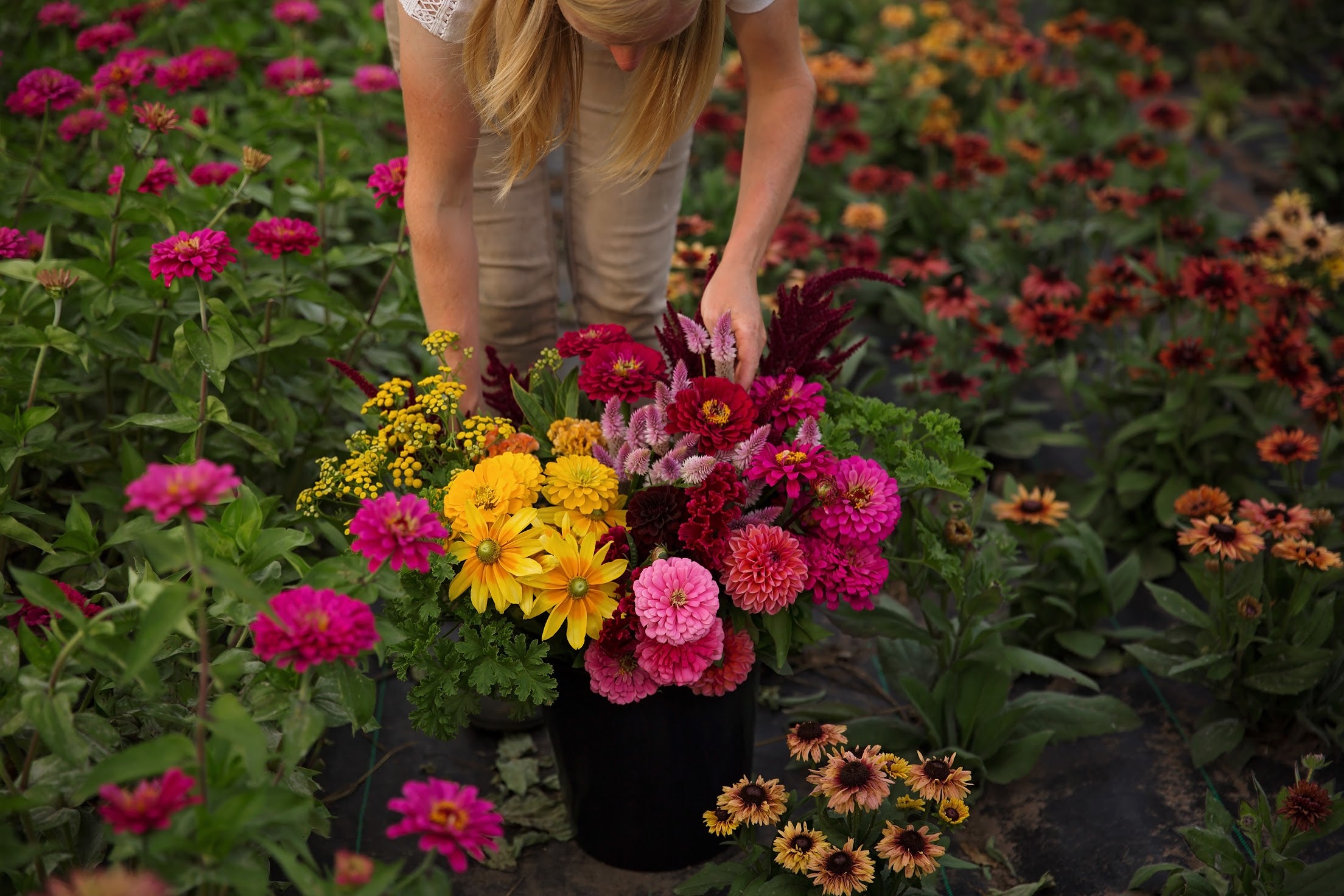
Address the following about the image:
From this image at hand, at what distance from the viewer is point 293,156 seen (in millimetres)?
2609

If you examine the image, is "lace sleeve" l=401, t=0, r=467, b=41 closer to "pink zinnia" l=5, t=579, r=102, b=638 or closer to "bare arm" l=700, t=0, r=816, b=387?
"bare arm" l=700, t=0, r=816, b=387

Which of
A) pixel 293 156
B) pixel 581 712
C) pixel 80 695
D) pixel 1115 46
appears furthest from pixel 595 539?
pixel 1115 46

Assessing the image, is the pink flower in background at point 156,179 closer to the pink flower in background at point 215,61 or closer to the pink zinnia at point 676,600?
the pink flower in background at point 215,61

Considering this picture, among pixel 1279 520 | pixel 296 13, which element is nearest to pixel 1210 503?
pixel 1279 520

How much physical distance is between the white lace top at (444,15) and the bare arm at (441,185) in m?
0.01

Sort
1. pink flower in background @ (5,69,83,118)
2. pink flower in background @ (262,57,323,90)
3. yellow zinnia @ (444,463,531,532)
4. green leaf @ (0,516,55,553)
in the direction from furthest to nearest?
1. pink flower in background @ (262,57,323,90)
2. pink flower in background @ (5,69,83,118)
3. green leaf @ (0,516,55,553)
4. yellow zinnia @ (444,463,531,532)

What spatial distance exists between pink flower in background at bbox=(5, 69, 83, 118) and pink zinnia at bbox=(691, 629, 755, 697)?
1745 millimetres

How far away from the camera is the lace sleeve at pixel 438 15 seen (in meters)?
1.53

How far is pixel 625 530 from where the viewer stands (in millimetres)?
1568

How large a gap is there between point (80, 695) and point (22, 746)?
0.16 meters

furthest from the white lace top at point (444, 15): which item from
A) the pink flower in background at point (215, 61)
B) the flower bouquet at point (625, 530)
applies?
the pink flower in background at point (215, 61)

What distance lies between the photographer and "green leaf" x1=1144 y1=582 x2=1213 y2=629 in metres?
2.09

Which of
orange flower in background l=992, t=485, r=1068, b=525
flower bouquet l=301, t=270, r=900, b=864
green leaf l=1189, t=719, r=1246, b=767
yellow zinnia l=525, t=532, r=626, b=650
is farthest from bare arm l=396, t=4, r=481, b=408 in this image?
green leaf l=1189, t=719, r=1246, b=767

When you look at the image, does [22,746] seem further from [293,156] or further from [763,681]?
[293,156]
